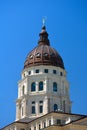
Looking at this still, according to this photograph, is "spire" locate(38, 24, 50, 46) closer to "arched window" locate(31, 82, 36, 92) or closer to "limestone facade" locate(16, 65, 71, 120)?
"limestone facade" locate(16, 65, 71, 120)

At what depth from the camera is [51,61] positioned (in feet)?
326

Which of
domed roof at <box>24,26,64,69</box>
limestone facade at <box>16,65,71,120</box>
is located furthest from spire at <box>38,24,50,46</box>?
limestone facade at <box>16,65,71,120</box>

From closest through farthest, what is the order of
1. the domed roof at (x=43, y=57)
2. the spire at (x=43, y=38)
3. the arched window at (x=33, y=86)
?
the arched window at (x=33, y=86)
the domed roof at (x=43, y=57)
the spire at (x=43, y=38)

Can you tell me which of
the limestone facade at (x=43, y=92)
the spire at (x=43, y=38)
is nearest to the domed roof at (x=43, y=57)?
the spire at (x=43, y=38)

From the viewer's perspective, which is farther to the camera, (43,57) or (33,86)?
(43,57)

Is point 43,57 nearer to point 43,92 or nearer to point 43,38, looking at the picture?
point 43,38

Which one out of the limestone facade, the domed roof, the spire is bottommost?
the limestone facade

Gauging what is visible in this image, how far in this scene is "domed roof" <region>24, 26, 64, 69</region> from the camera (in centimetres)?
9925

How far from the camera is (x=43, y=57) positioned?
99.8 metres

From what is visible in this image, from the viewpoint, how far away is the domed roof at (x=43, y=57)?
326ft

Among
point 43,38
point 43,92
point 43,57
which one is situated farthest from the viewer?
point 43,38

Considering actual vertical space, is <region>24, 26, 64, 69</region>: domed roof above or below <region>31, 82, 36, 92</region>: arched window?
above

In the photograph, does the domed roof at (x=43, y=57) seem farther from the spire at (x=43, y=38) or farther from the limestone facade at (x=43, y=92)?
the limestone facade at (x=43, y=92)

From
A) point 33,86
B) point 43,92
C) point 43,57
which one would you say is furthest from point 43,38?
point 43,92
